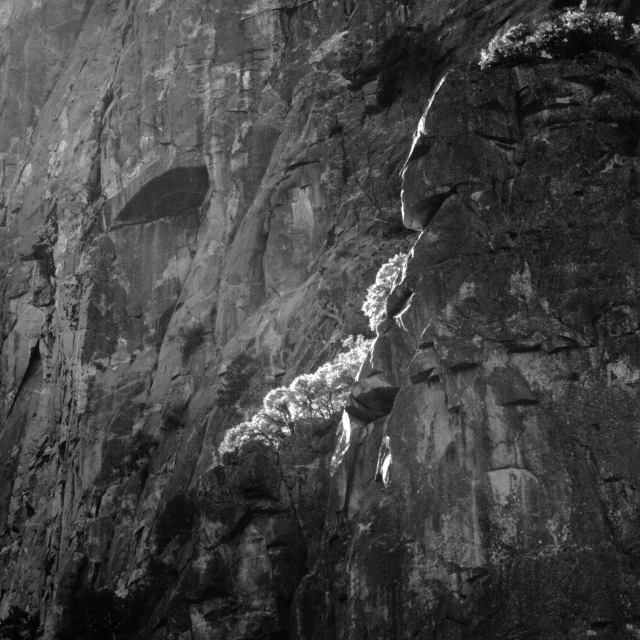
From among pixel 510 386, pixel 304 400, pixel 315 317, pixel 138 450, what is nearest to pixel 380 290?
pixel 304 400

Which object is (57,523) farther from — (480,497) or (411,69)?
(480,497)

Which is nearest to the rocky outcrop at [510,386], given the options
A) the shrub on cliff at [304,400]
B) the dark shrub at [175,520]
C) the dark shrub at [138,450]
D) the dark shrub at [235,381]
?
the shrub on cliff at [304,400]

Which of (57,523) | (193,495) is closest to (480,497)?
(193,495)

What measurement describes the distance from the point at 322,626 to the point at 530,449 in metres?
9.19

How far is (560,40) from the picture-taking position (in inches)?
1663

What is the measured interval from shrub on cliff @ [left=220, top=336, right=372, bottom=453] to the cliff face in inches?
51.4

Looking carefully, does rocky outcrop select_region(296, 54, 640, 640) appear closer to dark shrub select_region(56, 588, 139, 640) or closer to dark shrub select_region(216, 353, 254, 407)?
dark shrub select_region(56, 588, 139, 640)

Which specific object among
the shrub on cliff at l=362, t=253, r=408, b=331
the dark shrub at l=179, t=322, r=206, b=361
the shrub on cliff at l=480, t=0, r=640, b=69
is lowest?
the shrub on cliff at l=362, t=253, r=408, b=331

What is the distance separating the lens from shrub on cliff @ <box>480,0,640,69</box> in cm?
4203

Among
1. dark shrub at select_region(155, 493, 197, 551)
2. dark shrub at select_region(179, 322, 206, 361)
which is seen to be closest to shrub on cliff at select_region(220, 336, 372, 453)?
dark shrub at select_region(155, 493, 197, 551)

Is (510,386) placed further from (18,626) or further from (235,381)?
(18,626)

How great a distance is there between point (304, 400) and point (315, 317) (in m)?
9.02

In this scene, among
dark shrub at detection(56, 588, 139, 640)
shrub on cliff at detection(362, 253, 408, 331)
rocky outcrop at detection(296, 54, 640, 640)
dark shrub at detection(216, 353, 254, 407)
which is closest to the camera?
rocky outcrop at detection(296, 54, 640, 640)

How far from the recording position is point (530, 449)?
33.2 metres
